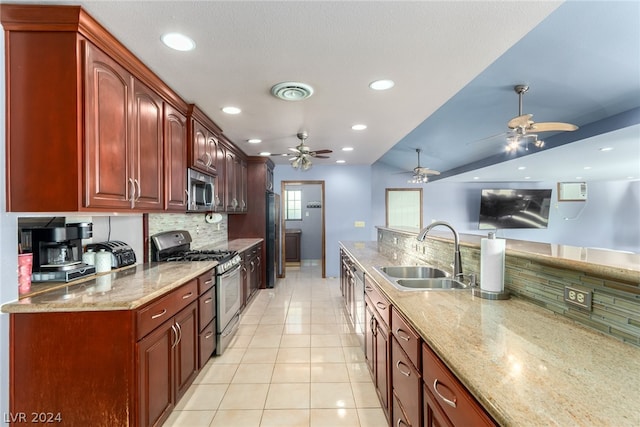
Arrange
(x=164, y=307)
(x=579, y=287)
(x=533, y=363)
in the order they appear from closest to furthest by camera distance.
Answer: (x=533, y=363), (x=579, y=287), (x=164, y=307)

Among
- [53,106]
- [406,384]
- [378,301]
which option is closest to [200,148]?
[53,106]

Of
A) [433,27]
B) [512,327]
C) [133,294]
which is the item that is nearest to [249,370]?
[133,294]

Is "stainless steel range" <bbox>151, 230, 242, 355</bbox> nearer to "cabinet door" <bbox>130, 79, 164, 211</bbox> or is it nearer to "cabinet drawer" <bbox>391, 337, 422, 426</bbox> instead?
"cabinet door" <bbox>130, 79, 164, 211</bbox>

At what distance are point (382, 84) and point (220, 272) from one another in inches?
85.9

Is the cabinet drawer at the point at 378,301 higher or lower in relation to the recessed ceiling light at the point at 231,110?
lower

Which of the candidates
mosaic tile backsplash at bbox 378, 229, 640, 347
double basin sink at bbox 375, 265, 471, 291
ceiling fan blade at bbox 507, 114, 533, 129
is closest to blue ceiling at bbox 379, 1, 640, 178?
ceiling fan blade at bbox 507, 114, 533, 129

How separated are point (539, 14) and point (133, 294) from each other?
2608 mm

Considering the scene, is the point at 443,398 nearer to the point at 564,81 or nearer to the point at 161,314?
the point at 161,314

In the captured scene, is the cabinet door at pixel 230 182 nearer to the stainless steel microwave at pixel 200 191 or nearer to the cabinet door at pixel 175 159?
the stainless steel microwave at pixel 200 191

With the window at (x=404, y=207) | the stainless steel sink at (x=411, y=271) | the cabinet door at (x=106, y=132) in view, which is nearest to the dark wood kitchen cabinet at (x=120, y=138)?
the cabinet door at (x=106, y=132)

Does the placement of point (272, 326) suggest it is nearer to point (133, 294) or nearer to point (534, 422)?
point (133, 294)

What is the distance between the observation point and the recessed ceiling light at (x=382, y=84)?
212 centimetres

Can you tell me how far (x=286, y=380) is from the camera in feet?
7.55

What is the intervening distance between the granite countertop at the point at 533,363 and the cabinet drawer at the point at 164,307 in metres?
1.38
